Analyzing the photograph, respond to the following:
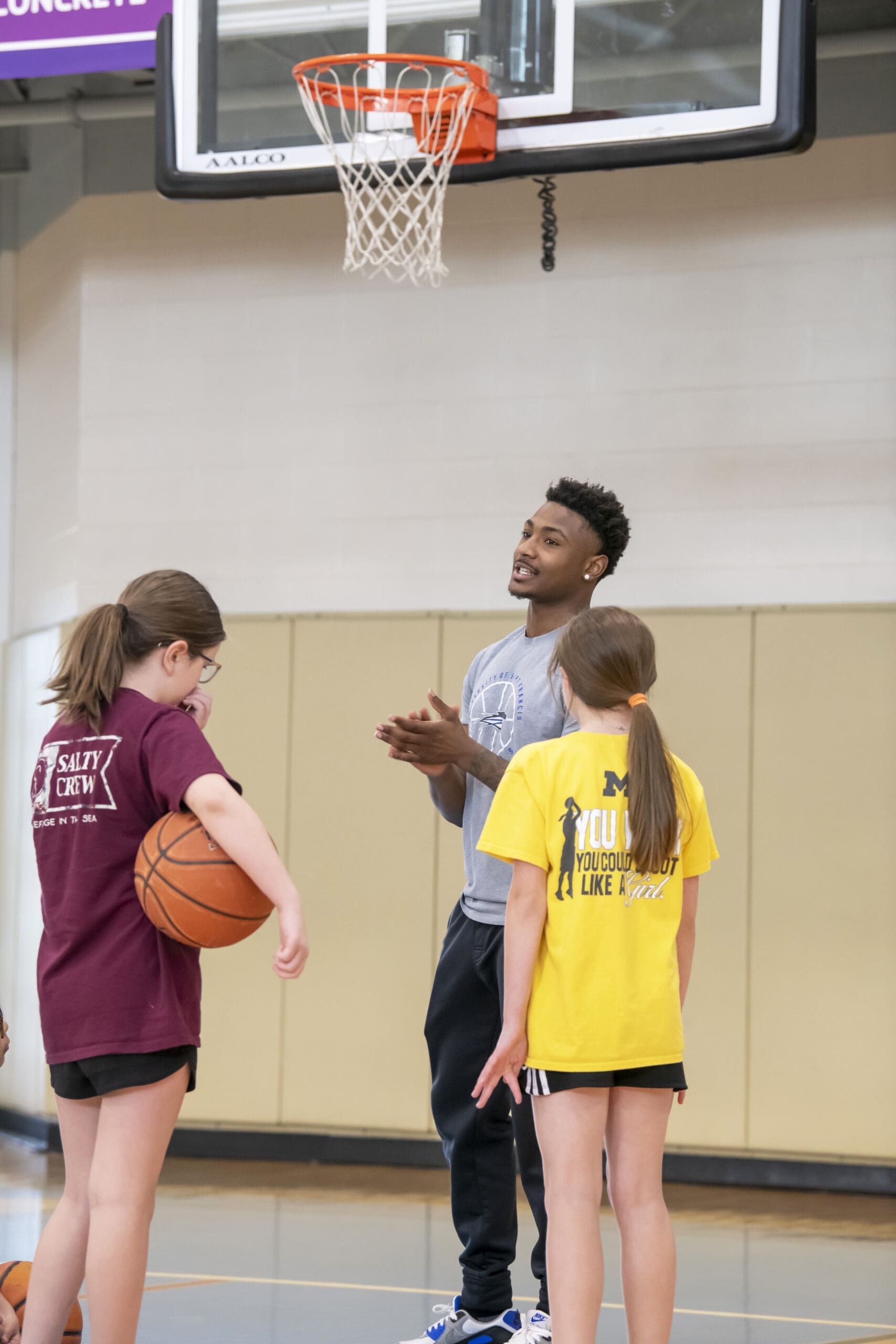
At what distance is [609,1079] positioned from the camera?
2678mm

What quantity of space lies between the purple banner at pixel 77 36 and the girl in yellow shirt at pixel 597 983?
3486 mm

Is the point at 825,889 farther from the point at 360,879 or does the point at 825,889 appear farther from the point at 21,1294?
the point at 21,1294

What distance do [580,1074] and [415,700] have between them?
3.53 m

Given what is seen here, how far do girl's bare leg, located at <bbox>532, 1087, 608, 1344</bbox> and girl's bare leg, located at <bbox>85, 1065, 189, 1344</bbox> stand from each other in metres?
0.68

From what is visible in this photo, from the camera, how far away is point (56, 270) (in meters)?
6.86

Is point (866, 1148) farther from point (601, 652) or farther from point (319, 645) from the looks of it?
point (601, 652)

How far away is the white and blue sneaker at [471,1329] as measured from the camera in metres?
3.24

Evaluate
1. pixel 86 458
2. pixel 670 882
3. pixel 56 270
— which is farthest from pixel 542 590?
pixel 56 270

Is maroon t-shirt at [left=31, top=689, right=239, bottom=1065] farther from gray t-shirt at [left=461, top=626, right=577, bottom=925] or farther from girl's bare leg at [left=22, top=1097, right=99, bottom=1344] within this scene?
gray t-shirt at [left=461, top=626, right=577, bottom=925]

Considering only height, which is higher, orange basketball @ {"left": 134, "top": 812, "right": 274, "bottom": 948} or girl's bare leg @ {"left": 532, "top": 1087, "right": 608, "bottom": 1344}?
orange basketball @ {"left": 134, "top": 812, "right": 274, "bottom": 948}

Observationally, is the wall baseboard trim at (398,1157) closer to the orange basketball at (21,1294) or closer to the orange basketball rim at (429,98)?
the orange basketball at (21,1294)

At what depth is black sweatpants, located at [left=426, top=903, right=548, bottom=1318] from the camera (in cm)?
329

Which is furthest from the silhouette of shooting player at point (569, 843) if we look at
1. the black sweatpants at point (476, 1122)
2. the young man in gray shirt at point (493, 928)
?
the black sweatpants at point (476, 1122)

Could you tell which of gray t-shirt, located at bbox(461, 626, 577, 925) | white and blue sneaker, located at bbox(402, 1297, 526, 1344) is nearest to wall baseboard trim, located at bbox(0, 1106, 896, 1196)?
white and blue sneaker, located at bbox(402, 1297, 526, 1344)
